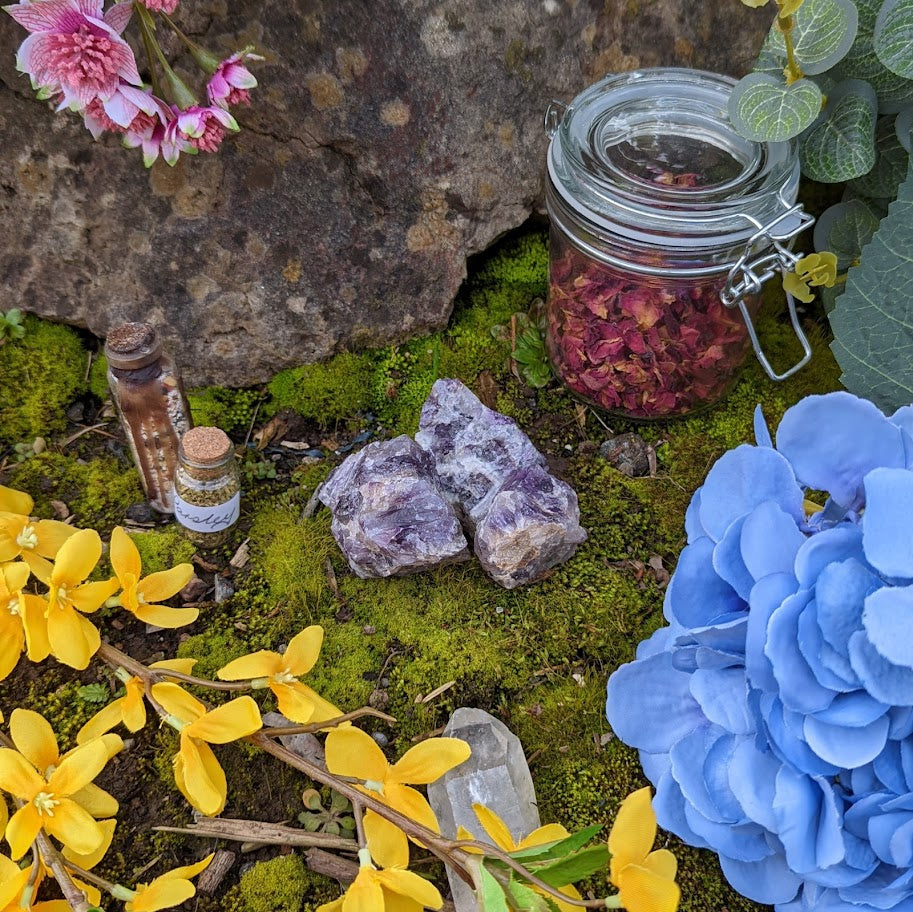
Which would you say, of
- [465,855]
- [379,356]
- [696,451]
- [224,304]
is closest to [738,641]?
[465,855]

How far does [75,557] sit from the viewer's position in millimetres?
1093

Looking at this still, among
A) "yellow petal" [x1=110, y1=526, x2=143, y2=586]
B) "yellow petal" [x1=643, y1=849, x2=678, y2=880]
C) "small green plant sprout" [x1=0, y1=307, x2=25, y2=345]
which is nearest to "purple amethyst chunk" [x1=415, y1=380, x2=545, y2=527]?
"yellow petal" [x1=110, y1=526, x2=143, y2=586]

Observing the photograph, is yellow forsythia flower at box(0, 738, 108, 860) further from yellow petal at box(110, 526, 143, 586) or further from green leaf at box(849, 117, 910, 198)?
green leaf at box(849, 117, 910, 198)

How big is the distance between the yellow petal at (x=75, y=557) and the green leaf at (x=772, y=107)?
113cm

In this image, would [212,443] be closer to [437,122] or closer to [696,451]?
[437,122]

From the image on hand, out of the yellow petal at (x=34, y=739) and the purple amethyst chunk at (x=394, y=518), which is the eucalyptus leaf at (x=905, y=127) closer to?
the purple amethyst chunk at (x=394, y=518)

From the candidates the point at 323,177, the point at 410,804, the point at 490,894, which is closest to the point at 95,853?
the point at 410,804

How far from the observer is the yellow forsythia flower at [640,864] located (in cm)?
90

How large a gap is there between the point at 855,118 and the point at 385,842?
1.31 m

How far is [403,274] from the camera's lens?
173 centimetres

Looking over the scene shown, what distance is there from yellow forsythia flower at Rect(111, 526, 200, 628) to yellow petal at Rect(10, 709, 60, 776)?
19cm

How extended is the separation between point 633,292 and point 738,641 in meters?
0.75

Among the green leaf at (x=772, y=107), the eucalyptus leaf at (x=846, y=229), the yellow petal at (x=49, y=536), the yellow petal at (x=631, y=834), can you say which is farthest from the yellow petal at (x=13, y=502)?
the eucalyptus leaf at (x=846, y=229)

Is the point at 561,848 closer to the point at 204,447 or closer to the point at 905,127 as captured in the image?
the point at 204,447
